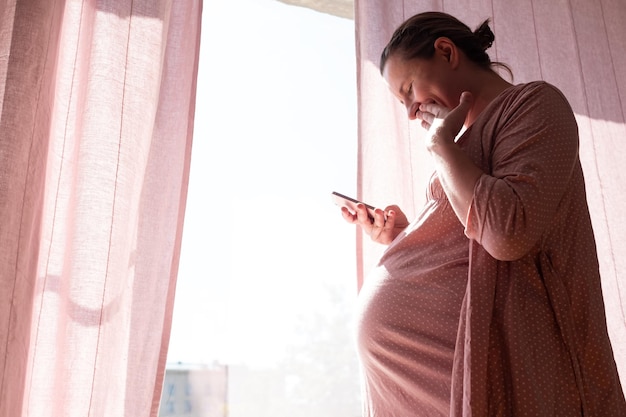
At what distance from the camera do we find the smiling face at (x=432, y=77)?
1.08m

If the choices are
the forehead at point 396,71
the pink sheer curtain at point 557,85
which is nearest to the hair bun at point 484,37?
the forehead at point 396,71

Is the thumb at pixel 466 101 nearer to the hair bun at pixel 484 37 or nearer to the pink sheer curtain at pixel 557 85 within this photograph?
the hair bun at pixel 484 37

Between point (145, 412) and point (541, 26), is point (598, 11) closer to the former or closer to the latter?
point (541, 26)

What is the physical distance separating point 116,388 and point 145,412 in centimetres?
8

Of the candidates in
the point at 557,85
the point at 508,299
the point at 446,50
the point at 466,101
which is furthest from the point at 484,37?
the point at 557,85

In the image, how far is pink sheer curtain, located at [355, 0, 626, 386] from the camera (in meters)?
1.60

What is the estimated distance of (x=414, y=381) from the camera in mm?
895

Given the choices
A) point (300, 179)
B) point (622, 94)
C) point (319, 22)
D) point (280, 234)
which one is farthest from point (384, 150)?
point (622, 94)

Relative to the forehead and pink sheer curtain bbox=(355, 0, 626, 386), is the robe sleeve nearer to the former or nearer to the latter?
the forehead

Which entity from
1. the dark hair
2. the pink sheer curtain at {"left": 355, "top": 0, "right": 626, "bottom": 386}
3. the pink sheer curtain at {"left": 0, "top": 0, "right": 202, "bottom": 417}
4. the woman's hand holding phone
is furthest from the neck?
the pink sheer curtain at {"left": 0, "top": 0, "right": 202, "bottom": 417}

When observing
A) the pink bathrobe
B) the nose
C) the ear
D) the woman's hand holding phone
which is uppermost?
the ear

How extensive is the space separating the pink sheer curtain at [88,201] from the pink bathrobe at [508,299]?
22.6 inches

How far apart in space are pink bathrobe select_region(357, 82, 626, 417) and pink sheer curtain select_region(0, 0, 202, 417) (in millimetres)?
574

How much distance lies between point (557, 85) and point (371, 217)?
920mm
